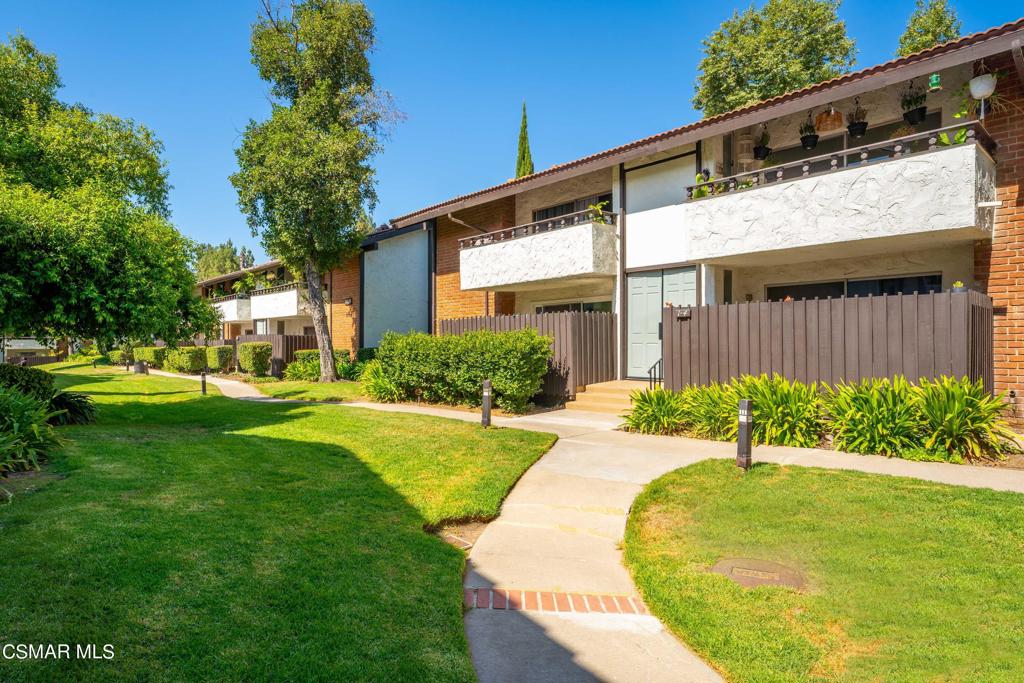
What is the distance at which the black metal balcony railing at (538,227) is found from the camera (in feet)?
49.2

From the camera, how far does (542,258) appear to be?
51.6 feet

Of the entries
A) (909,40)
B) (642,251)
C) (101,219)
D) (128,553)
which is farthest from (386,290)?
(909,40)

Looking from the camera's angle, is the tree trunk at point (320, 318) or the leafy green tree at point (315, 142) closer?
the leafy green tree at point (315, 142)

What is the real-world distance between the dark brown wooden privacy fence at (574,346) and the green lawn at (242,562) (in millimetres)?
6014

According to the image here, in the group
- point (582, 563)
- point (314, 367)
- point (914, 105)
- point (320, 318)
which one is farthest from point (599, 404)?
point (314, 367)

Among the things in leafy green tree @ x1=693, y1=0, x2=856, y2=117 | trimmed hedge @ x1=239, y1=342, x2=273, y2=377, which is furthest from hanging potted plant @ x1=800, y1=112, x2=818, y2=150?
trimmed hedge @ x1=239, y1=342, x2=273, y2=377

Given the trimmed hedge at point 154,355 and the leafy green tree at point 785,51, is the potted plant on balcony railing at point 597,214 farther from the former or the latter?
the trimmed hedge at point 154,355

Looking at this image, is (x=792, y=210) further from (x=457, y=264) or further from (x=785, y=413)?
(x=457, y=264)

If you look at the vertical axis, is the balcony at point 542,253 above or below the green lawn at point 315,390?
above

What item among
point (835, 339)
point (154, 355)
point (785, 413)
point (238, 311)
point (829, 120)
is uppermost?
point (829, 120)

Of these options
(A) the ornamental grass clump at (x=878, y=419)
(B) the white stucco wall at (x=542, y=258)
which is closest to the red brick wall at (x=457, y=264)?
(B) the white stucco wall at (x=542, y=258)

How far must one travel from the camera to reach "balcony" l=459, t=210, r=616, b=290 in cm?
1461

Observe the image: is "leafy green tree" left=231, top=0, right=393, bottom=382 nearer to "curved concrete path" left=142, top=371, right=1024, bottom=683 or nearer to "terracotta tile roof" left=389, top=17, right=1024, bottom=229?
"terracotta tile roof" left=389, top=17, right=1024, bottom=229

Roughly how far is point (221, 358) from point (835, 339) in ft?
97.3
